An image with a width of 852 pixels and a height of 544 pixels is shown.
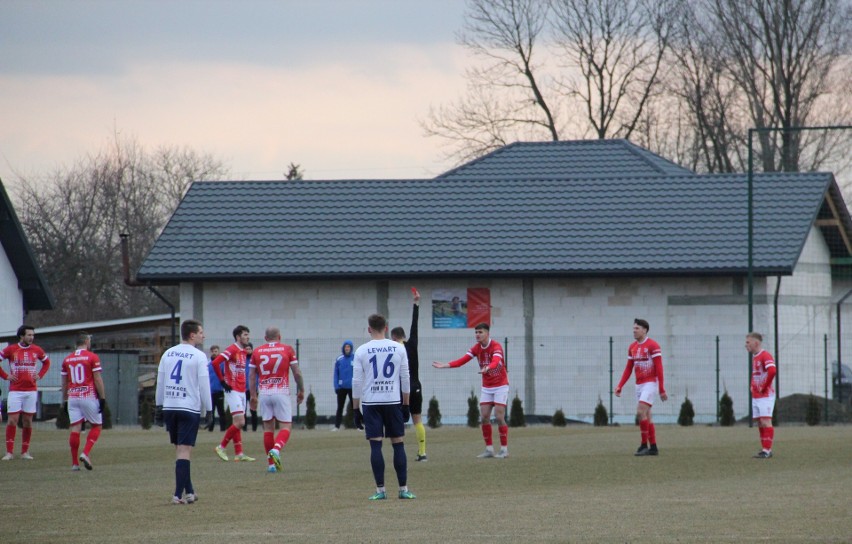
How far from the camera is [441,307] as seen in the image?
3747 centimetres

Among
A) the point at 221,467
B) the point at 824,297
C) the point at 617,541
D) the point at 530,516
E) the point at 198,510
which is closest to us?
the point at 617,541

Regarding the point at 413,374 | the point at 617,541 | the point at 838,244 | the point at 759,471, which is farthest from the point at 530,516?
the point at 838,244

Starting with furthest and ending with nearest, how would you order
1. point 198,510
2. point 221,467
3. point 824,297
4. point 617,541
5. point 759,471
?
point 824,297
point 221,467
point 759,471
point 198,510
point 617,541

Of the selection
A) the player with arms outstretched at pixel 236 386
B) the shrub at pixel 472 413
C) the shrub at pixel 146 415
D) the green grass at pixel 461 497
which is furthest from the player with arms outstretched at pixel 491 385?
the shrub at pixel 146 415

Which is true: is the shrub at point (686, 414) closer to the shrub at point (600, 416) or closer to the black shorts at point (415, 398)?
the shrub at point (600, 416)

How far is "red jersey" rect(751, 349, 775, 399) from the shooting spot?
20500mm

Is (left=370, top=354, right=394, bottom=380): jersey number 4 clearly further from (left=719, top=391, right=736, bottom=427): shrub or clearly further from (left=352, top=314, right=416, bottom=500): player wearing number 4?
(left=719, top=391, right=736, bottom=427): shrub

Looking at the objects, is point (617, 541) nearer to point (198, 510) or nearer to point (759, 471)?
point (198, 510)

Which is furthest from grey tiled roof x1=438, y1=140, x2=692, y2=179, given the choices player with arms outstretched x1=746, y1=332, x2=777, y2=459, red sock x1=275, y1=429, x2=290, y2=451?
red sock x1=275, y1=429, x2=290, y2=451

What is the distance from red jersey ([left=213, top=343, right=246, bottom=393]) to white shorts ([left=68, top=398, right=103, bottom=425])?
2731 millimetres

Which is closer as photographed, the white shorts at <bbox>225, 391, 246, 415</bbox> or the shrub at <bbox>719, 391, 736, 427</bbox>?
the white shorts at <bbox>225, 391, 246, 415</bbox>

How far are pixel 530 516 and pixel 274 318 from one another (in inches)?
1021

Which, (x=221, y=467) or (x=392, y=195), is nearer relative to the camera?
(x=221, y=467)

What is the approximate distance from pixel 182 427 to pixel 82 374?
593cm
